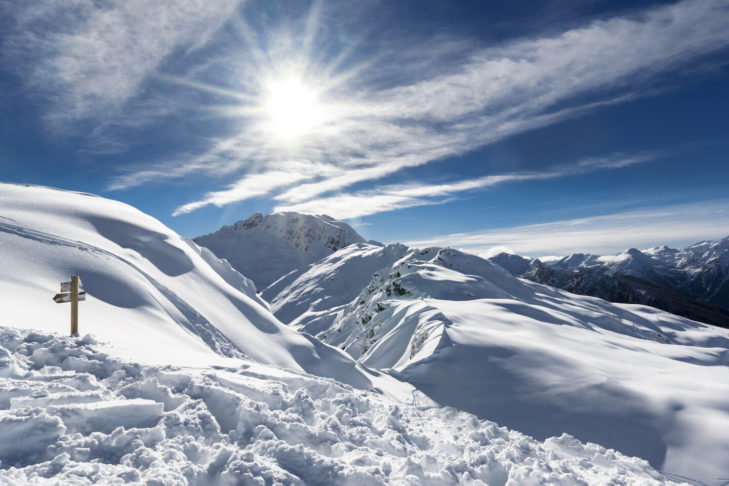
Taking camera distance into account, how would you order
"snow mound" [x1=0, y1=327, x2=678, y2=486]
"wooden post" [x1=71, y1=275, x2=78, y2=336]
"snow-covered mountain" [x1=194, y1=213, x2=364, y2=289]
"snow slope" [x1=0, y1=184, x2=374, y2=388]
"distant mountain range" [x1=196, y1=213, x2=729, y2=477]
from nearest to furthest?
"snow mound" [x1=0, y1=327, x2=678, y2=486] → "wooden post" [x1=71, y1=275, x2=78, y2=336] → "snow slope" [x1=0, y1=184, x2=374, y2=388] → "distant mountain range" [x1=196, y1=213, x2=729, y2=477] → "snow-covered mountain" [x1=194, y1=213, x2=364, y2=289]

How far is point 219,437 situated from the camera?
217 inches

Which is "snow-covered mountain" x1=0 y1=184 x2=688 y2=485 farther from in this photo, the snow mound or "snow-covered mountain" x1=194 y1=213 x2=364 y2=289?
"snow-covered mountain" x1=194 y1=213 x2=364 y2=289

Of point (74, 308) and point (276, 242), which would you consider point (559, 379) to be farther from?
point (276, 242)

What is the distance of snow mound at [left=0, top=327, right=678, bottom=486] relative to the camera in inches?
179

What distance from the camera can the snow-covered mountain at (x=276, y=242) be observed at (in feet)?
438

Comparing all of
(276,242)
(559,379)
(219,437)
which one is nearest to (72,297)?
(219,437)

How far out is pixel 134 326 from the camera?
32.4 ft

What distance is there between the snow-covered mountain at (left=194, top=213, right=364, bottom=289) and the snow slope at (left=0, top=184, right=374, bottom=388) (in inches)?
4023

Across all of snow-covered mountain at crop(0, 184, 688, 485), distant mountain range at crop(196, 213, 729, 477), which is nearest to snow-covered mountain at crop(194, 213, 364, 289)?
distant mountain range at crop(196, 213, 729, 477)

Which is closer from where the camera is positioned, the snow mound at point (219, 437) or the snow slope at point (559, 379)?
the snow mound at point (219, 437)

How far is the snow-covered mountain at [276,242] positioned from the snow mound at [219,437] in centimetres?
11505

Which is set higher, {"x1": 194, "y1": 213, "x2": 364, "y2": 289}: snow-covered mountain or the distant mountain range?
{"x1": 194, "y1": 213, "x2": 364, "y2": 289}: snow-covered mountain

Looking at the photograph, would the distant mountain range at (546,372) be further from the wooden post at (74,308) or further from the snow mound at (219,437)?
the wooden post at (74,308)

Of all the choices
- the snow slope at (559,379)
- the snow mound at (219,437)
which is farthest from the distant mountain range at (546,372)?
the snow mound at (219,437)
